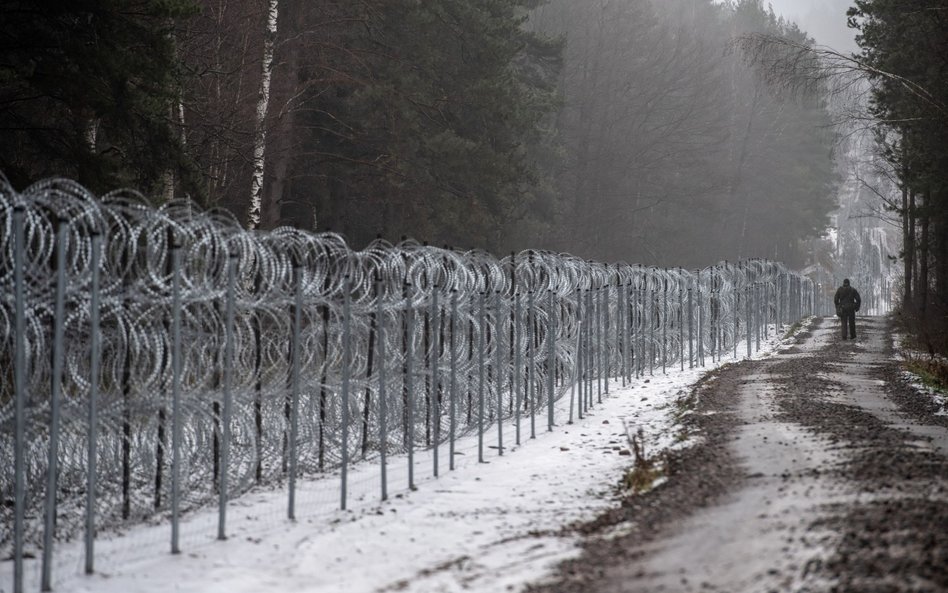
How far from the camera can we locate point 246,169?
22109 millimetres

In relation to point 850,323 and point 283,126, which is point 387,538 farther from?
point 850,323

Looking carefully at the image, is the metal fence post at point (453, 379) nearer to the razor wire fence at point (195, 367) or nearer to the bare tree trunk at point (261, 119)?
the razor wire fence at point (195, 367)

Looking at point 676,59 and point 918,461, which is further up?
point 676,59

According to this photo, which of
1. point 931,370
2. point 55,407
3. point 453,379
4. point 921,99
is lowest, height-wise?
point 931,370

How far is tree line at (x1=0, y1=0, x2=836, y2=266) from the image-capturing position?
11203 millimetres

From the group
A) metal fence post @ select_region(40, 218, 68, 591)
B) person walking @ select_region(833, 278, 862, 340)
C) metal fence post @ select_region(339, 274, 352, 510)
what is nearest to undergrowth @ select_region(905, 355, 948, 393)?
person walking @ select_region(833, 278, 862, 340)

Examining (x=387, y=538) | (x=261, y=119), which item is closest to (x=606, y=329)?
(x=261, y=119)

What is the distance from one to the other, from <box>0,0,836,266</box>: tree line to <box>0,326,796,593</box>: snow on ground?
175 inches

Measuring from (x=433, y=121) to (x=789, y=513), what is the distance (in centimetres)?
2204

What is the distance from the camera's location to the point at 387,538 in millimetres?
7133

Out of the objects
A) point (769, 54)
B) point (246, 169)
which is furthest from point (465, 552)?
point (246, 169)

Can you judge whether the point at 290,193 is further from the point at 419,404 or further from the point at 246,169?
the point at 419,404

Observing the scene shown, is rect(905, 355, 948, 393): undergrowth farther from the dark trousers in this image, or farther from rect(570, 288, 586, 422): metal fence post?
the dark trousers

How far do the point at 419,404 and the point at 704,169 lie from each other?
45.1m
